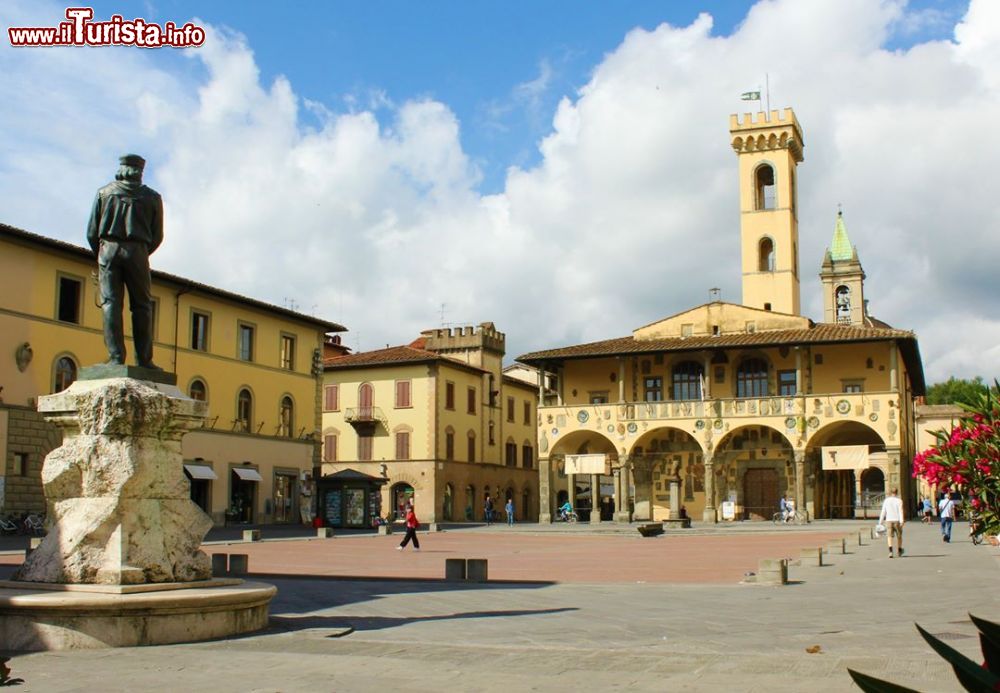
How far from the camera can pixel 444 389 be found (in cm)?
5491

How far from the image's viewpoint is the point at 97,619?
8.41m

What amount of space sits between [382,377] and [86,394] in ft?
153

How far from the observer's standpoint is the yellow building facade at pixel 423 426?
5397cm

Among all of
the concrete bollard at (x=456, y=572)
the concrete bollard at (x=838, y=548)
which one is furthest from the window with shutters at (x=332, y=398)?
the concrete bollard at (x=456, y=572)

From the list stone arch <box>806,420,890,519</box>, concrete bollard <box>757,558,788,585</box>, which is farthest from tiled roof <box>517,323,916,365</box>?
concrete bollard <box>757,558,788,585</box>

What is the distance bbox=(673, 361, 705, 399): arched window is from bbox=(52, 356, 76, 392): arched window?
24.9 metres

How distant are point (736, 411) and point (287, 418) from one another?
18.6 meters

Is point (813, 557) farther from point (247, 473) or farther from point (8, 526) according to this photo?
point (247, 473)

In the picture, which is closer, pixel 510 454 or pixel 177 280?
pixel 177 280

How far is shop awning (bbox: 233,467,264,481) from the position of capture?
41.0 meters

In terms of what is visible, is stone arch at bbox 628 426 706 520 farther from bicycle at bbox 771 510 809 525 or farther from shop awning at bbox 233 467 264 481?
shop awning at bbox 233 467 264 481

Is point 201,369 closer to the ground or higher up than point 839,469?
higher up

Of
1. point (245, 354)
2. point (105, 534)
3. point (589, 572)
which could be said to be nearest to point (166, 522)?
point (105, 534)

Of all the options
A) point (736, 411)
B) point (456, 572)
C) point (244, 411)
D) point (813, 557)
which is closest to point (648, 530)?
point (736, 411)
